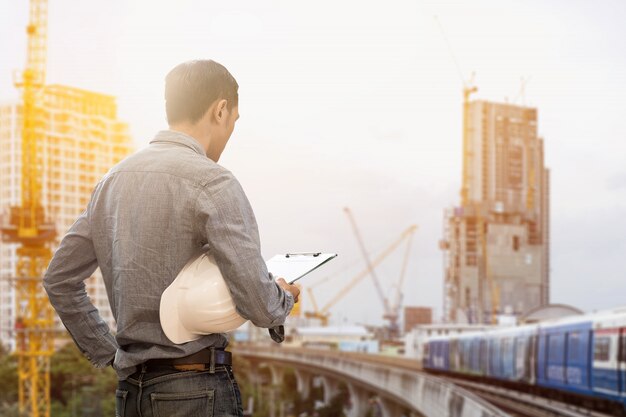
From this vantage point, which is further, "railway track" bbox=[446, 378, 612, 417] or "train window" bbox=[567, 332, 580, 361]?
"railway track" bbox=[446, 378, 612, 417]

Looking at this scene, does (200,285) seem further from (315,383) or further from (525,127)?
(525,127)

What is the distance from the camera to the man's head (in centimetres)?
213

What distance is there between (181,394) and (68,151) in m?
101

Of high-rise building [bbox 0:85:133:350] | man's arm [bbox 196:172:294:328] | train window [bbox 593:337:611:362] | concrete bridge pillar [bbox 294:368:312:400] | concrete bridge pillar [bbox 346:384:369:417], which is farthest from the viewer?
high-rise building [bbox 0:85:133:350]

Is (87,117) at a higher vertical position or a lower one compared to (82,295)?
higher

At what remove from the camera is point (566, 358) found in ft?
63.6

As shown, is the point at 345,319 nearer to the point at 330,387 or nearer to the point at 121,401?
the point at 330,387

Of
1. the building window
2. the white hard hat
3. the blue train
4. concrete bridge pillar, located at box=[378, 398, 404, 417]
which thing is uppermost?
the building window

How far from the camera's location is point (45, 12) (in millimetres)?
59500

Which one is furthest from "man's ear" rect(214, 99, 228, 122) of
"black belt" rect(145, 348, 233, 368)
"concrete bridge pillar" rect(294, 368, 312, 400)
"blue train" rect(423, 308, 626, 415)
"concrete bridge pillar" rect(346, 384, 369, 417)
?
"concrete bridge pillar" rect(294, 368, 312, 400)

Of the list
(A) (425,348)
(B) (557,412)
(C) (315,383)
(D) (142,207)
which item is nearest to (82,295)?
(D) (142,207)

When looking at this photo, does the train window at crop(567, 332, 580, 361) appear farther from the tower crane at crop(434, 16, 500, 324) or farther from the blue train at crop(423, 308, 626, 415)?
the tower crane at crop(434, 16, 500, 324)

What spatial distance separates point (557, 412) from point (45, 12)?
48.5m

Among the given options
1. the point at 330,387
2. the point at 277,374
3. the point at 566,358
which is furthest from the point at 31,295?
the point at 277,374
